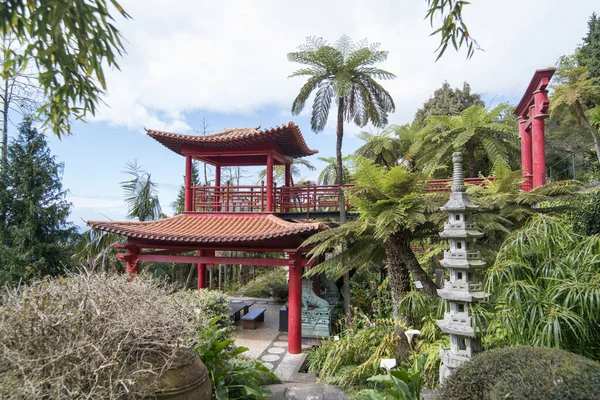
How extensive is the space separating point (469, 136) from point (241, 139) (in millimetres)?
7844

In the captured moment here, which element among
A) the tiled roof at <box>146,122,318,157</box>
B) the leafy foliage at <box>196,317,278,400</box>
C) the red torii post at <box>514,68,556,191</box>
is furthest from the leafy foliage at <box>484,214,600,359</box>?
the tiled roof at <box>146,122,318,157</box>

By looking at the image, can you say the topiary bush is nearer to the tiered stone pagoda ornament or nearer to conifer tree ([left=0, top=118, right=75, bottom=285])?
the tiered stone pagoda ornament

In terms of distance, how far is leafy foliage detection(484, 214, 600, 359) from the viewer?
324 centimetres

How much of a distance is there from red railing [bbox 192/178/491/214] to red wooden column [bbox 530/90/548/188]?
51.4 inches

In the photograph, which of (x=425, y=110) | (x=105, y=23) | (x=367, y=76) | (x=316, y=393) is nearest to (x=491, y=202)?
(x=367, y=76)

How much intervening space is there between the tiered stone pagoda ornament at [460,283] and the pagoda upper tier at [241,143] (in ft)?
16.8

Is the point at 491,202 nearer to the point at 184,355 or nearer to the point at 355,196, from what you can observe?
the point at 355,196

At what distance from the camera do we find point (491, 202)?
6340 mm

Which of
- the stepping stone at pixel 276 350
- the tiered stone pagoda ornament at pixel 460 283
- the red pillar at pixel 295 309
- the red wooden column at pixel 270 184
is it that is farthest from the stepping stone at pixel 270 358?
the tiered stone pagoda ornament at pixel 460 283

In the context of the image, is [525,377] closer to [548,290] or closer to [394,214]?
[548,290]

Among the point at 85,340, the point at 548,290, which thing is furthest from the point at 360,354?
the point at 85,340

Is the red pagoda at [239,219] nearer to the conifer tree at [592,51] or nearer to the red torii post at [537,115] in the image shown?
the red torii post at [537,115]

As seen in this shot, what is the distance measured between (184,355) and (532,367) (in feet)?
9.82

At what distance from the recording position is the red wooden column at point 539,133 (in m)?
8.37
